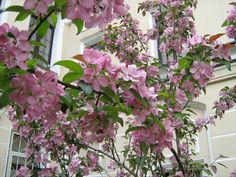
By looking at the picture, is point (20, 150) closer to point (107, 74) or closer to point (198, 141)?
point (198, 141)

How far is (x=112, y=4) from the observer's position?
1.12m

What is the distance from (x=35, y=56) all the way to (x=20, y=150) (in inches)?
237

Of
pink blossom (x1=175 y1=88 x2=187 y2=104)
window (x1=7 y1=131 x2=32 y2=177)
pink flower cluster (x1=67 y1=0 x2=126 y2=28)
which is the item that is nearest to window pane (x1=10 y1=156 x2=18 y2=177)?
window (x1=7 y1=131 x2=32 y2=177)

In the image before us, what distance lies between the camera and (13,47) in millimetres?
1069

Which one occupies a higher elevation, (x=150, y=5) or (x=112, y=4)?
(x=150, y=5)

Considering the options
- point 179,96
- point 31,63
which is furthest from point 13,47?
point 179,96

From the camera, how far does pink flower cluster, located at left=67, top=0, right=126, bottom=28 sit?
107 cm

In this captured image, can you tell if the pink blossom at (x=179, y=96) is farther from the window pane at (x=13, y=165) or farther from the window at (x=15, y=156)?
the window pane at (x=13, y=165)

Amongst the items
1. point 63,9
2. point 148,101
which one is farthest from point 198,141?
point 63,9

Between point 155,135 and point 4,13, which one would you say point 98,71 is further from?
point 4,13

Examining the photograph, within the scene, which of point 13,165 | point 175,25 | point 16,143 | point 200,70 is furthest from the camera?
point 16,143

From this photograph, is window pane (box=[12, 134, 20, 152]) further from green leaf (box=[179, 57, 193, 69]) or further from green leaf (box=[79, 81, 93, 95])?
green leaf (box=[79, 81, 93, 95])

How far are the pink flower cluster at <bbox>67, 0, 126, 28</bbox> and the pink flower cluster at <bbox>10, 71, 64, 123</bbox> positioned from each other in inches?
9.6

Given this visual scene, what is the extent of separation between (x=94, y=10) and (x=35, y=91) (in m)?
0.37
